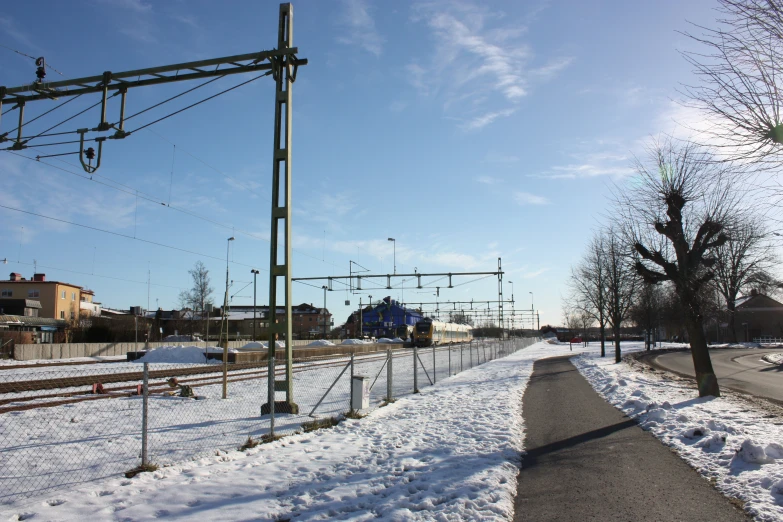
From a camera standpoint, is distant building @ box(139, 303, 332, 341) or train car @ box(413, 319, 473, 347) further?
distant building @ box(139, 303, 332, 341)

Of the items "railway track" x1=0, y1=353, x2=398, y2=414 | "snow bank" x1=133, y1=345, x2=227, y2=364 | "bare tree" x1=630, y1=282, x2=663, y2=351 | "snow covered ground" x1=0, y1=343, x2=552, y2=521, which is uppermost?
"bare tree" x1=630, y1=282, x2=663, y2=351

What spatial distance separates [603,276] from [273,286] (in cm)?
3180

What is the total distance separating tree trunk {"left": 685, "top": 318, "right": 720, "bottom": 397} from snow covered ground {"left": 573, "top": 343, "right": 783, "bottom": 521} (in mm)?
337

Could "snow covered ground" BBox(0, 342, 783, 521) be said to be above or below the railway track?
above

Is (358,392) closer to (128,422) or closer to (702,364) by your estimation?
(128,422)

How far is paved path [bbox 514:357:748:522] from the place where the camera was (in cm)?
557

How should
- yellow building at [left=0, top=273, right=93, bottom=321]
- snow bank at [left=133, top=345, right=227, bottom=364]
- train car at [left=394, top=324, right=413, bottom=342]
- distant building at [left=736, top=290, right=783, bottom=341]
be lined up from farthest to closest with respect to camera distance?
1. distant building at [left=736, top=290, right=783, bottom=341]
2. yellow building at [left=0, top=273, right=93, bottom=321]
3. train car at [left=394, top=324, right=413, bottom=342]
4. snow bank at [left=133, top=345, right=227, bottom=364]

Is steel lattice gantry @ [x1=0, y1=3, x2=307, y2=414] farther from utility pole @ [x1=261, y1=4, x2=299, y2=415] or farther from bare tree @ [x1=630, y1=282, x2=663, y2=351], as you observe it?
bare tree @ [x1=630, y1=282, x2=663, y2=351]

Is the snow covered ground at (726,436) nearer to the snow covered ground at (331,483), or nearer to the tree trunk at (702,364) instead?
the tree trunk at (702,364)

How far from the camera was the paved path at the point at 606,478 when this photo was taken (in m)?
5.57

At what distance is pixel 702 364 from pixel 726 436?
7028 mm

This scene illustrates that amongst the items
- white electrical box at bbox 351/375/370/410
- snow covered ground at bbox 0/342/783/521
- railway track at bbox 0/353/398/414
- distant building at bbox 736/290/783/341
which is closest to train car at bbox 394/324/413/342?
railway track at bbox 0/353/398/414

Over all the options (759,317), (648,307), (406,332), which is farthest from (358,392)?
(759,317)

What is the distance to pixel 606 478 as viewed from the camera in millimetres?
6824
